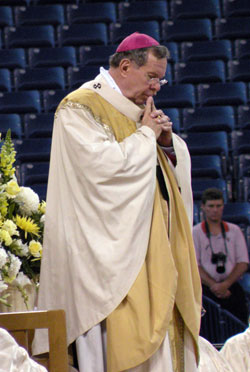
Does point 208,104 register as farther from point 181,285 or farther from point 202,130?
point 181,285

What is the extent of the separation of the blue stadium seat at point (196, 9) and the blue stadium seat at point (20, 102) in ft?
6.40

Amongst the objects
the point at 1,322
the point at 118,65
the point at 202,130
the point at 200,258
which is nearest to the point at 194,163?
the point at 202,130

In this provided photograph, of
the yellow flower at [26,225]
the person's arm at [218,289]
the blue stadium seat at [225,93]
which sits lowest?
the person's arm at [218,289]

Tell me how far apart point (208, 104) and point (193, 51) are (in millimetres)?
721

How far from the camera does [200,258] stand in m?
6.27

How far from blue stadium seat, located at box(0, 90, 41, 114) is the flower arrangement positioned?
4.98m

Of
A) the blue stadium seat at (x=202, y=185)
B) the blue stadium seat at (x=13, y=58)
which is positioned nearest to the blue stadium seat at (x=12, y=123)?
the blue stadium seat at (x=13, y=58)

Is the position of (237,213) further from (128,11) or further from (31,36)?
(31,36)

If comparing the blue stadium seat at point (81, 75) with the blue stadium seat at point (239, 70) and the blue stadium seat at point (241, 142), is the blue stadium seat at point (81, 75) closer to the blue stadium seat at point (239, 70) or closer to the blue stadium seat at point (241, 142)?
the blue stadium seat at point (239, 70)

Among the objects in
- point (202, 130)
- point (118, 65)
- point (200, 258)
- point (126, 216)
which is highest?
point (118, 65)

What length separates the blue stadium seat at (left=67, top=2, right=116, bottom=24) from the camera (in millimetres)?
9492

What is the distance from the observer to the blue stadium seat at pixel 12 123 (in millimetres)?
8125

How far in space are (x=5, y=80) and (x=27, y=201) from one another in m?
5.47

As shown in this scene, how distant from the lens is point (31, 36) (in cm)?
931
